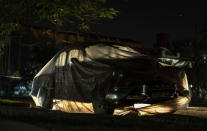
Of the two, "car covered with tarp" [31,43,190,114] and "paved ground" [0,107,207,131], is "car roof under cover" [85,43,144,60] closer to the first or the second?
"car covered with tarp" [31,43,190,114]

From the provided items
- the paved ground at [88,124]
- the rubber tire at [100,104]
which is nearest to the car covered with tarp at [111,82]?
the rubber tire at [100,104]

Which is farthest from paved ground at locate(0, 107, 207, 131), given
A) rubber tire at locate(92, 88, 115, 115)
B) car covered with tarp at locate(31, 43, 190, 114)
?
car covered with tarp at locate(31, 43, 190, 114)

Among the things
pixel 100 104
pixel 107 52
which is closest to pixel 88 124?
pixel 100 104

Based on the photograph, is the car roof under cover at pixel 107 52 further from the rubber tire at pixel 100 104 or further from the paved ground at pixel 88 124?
the paved ground at pixel 88 124

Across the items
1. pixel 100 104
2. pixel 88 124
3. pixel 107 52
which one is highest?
pixel 107 52

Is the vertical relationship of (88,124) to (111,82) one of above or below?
below

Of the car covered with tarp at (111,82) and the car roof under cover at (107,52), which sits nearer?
the car covered with tarp at (111,82)

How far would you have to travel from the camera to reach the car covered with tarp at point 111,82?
8.82m

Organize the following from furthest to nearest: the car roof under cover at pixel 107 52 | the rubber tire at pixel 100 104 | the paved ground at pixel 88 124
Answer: the car roof under cover at pixel 107 52, the rubber tire at pixel 100 104, the paved ground at pixel 88 124

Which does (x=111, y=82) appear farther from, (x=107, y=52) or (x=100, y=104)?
(x=107, y=52)

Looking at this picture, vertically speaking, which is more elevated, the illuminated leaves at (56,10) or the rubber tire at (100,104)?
the illuminated leaves at (56,10)

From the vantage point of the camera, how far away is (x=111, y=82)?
28.8 feet

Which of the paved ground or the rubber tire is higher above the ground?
the rubber tire

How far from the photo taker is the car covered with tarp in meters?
8.82
